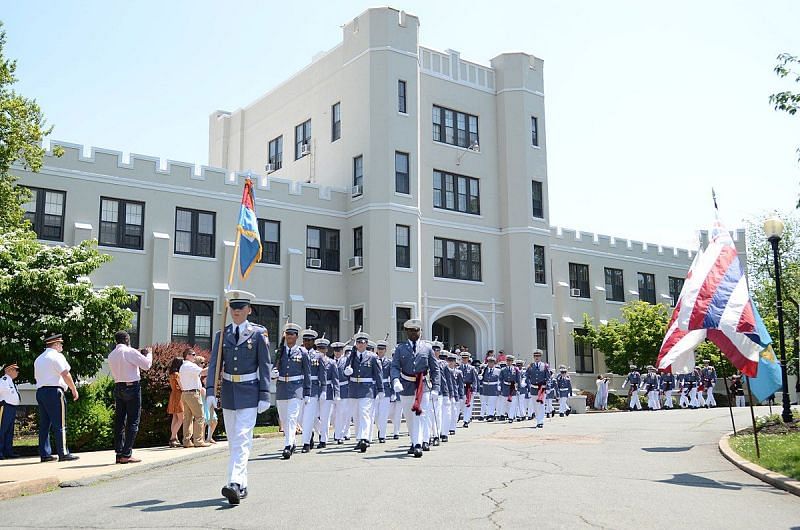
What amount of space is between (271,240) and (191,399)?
1629 cm

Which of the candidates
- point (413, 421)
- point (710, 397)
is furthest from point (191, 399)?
point (710, 397)

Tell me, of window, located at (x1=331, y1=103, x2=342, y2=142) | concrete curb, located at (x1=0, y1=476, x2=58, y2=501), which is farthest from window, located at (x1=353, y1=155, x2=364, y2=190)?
concrete curb, located at (x1=0, y1=476, x2=58, y2=501)

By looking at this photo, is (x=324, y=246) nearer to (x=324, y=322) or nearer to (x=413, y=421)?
(x=324, y=322)

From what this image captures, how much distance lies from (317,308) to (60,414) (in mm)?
19026

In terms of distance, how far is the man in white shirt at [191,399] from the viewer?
51.0 feet

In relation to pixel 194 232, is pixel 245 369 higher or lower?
lower

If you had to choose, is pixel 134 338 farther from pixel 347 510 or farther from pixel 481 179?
pixel 347 510

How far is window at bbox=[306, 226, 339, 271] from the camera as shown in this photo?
32.5 m

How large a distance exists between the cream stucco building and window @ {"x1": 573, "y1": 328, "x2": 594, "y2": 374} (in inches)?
4.4

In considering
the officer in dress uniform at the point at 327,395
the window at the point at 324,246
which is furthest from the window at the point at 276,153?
the officer in dress uniform at the point at 327,395

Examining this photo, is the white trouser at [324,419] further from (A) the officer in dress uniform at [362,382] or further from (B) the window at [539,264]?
(B) the window at [539,264]

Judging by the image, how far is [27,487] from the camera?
985 centimetres

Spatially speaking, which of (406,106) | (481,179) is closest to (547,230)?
(481,179)

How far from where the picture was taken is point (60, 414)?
1307 cm
